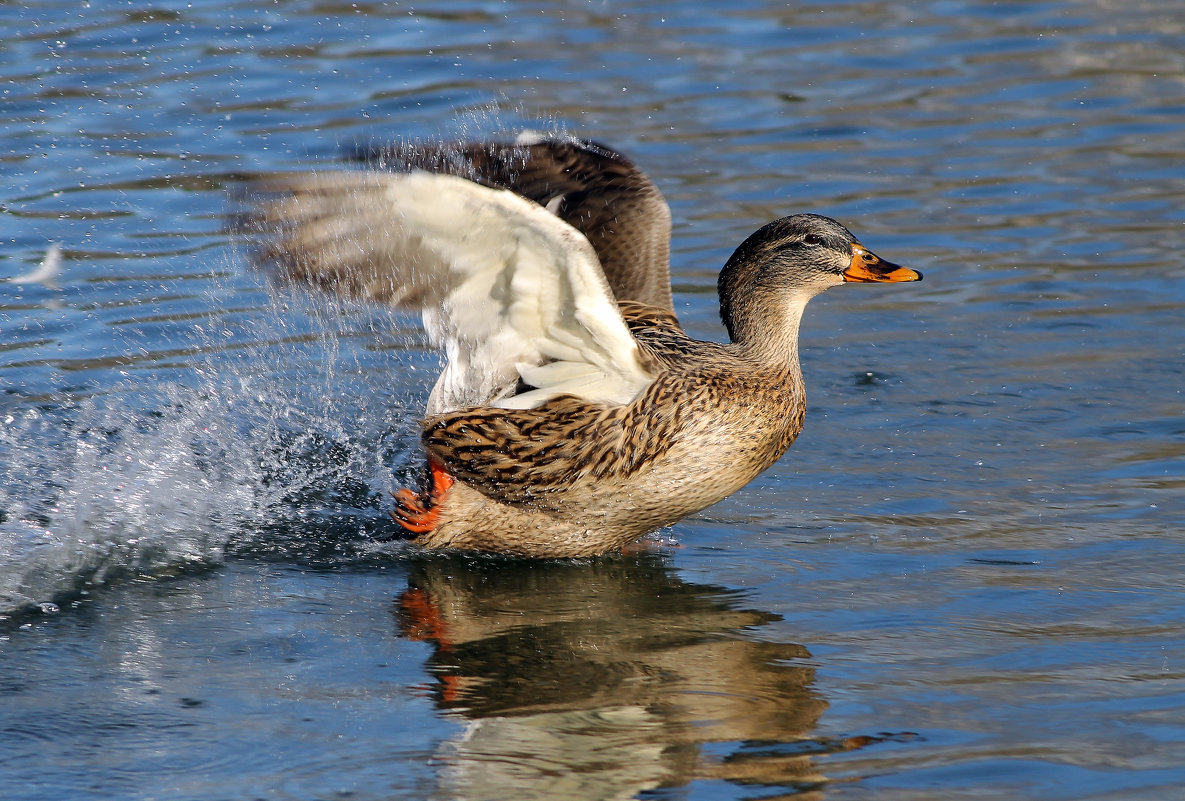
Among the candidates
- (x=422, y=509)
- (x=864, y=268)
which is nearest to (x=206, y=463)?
(x=422, y=509)

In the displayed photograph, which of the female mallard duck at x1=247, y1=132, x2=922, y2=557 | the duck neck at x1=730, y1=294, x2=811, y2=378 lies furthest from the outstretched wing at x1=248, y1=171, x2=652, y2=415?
the duck neck at x1=730, y1=294, x2=811, y2=378

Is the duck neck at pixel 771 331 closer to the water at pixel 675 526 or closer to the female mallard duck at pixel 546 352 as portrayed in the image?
the female mallard duck at pixel 546 352

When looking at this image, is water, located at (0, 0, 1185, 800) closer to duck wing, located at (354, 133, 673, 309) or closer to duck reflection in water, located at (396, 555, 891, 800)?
duck reflection in water, located at (396, 555, 891, 800)

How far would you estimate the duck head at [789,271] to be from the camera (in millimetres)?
5957

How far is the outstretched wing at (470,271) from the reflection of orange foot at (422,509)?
319 mm

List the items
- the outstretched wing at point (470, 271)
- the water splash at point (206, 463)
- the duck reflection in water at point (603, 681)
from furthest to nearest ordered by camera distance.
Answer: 1. the water splash at point (206, 463)
2. the outstretched wing at point (470, 271)
3. the duck reflection in water at point (603, 681)

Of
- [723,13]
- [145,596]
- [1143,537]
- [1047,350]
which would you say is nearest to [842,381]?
[1047,350]

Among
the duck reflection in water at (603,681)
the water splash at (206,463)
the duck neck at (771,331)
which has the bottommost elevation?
the duck reflection in water at (603,681)

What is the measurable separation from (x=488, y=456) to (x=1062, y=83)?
714 cm

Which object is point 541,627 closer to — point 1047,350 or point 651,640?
point 651,640

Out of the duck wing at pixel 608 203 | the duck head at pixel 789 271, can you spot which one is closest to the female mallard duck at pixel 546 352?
the duck head at pixel 789 271

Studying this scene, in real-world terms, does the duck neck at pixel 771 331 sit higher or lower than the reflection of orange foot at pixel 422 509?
higher

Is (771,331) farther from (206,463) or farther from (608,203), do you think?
(206,463)

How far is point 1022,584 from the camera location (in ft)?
17.2
